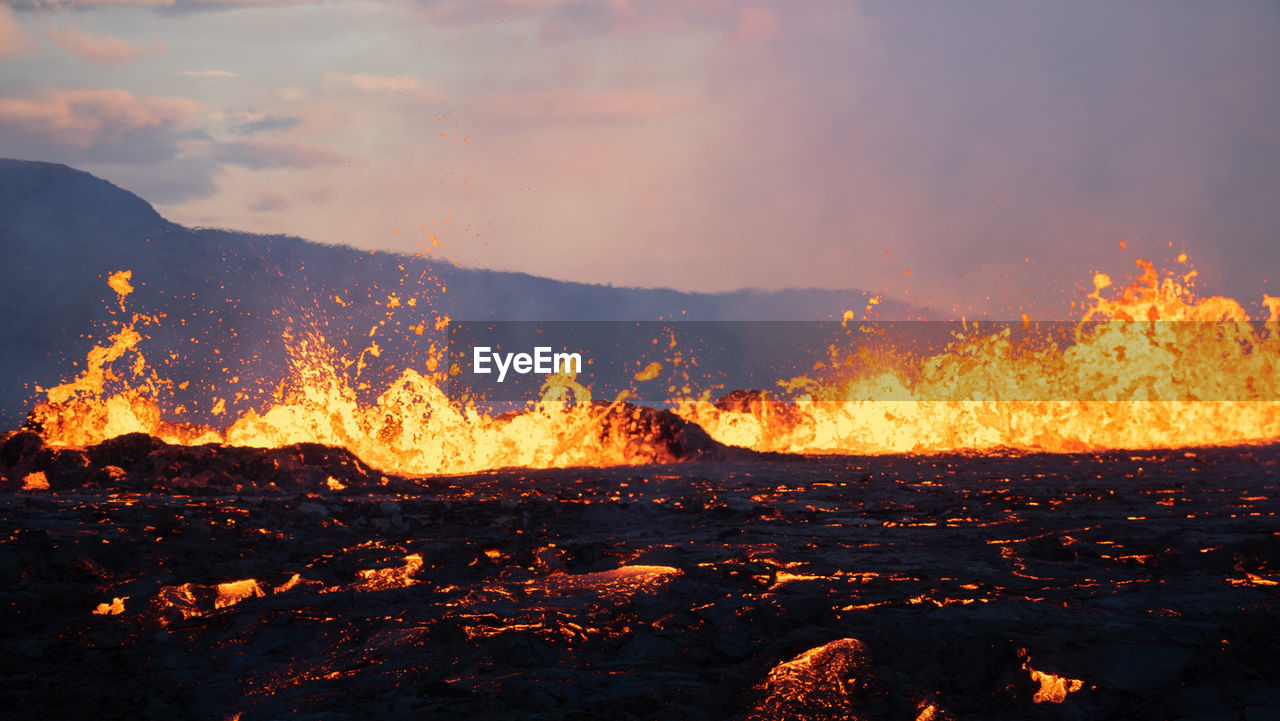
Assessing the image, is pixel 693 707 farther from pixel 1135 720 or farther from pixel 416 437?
pixel 416 437

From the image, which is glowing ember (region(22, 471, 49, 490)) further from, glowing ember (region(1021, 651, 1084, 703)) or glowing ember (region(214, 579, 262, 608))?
glowing ember (region(1021, 651, 1084, 703))

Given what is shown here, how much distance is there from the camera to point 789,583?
5.36 meters

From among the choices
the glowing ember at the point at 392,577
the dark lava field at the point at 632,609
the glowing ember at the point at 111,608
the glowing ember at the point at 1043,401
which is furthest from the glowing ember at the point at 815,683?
the glowing ember at the point at 1043,401

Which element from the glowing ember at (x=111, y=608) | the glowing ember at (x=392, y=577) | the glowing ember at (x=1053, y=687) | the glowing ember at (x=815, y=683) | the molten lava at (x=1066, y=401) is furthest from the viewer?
the molten lava at (x=1066, y=401)

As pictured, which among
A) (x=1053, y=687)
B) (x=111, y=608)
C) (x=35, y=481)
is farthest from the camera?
(x=35, y=481)

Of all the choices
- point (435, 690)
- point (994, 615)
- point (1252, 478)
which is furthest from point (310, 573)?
point (1252, 478)

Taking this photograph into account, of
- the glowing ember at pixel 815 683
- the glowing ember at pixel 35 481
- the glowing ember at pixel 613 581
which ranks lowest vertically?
the glowing ember at pixel 35 481

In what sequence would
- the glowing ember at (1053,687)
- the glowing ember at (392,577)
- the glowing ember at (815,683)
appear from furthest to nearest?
the glowing ember at (392,577) < the glowing ember at (1053,687) < the glowing ember at (815,683)

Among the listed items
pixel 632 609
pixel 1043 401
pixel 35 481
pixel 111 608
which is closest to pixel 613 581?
pixel 632 609

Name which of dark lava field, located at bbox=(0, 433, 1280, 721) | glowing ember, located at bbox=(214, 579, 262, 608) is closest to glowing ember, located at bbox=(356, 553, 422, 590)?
dark lava field, located at bbox=(0, 433, 1280, 721)

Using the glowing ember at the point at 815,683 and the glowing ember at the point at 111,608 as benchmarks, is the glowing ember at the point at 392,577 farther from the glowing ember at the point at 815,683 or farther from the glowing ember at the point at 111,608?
the glowing ember at the point at 815,683

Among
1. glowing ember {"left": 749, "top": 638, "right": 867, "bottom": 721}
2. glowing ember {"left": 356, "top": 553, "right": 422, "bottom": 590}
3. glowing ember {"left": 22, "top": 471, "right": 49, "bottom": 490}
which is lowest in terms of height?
glowing ember {"left": 22, "top": 471, "right": 49, "bottom": 490}

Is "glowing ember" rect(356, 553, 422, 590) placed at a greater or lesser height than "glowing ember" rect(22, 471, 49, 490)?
greater

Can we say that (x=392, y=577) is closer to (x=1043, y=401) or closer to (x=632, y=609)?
(x=632, y=609)
